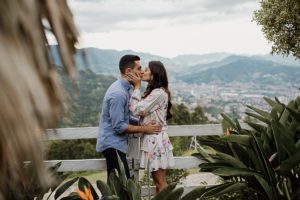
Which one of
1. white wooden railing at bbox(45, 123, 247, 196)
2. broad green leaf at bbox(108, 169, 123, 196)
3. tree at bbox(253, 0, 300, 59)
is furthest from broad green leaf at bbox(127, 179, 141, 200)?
tree at bbox(253, 0, 300, 59)

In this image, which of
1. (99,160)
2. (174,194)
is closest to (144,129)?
(99,160)

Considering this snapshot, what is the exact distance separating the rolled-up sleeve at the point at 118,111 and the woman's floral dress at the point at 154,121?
0.14 m

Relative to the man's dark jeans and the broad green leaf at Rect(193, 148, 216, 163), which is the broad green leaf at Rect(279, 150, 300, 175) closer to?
the broad green leaf at Rect(193, 148, 216, 163)

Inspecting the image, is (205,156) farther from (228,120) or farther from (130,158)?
(130,158)

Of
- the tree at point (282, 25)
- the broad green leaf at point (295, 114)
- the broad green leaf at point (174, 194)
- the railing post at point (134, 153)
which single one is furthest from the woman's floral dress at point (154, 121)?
the tree at point (282, 25)

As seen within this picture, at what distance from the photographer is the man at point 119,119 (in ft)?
17.7

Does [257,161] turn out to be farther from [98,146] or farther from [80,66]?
[80,66]

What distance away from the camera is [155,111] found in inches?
219

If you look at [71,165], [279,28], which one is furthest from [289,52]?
[71,165]

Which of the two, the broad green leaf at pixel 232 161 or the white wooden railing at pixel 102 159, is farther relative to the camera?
the white wooden railing at pixel 102 159

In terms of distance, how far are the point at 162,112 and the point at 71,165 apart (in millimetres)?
1291

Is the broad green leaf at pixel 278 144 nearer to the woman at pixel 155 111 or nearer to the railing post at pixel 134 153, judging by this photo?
the woman at pixel 155 111

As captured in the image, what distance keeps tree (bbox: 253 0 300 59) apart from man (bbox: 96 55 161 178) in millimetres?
13552

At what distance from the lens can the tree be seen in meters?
18.3
